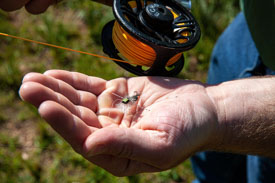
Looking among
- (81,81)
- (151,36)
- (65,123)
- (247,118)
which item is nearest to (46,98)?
(65,123)

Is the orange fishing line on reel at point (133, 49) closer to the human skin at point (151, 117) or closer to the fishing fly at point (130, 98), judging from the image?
the human skin at point (151, 117)

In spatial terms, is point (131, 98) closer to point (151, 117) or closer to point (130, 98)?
point (130, 98)

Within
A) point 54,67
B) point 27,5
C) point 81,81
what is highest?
point 27,5

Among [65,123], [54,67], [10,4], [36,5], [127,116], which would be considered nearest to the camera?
[65,123]

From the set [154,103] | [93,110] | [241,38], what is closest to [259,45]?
[241,38]

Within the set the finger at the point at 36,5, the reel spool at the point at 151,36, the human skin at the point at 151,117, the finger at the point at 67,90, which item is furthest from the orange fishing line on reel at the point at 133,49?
the finger at the point at 36,5

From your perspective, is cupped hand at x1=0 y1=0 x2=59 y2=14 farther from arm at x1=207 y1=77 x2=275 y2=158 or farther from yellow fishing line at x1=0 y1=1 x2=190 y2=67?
arm at x1=207 y1=77 x2=275 y2=158
